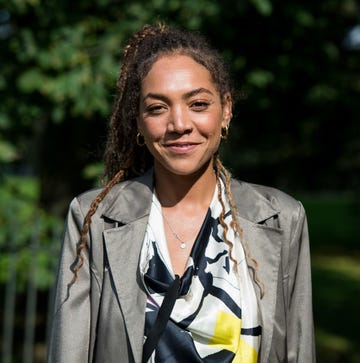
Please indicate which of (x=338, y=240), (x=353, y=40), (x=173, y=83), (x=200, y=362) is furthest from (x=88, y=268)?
(x=338, y=240)

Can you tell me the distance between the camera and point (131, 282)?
2152 mm

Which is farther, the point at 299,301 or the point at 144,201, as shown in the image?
the point at 144,201

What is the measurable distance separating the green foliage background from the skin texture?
108cm

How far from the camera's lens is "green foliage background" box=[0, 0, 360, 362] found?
15.5ft

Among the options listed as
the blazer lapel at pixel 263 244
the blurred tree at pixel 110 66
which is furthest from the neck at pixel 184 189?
the blurred tree at pixel 110 66

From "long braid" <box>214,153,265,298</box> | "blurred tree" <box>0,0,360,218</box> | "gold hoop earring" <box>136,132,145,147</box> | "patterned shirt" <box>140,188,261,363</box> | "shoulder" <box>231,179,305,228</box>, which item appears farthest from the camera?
"blurred tree" <box>0,0,360,218</box>

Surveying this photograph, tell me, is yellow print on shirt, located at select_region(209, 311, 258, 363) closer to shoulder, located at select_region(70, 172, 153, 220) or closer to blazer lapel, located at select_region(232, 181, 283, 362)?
blazer lapel, located at select_region(232, 181, 283, 362)

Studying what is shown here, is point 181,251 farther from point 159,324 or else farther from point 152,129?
point 152,129

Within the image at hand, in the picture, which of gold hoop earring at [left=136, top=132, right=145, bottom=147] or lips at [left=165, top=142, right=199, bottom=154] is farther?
gold hoop earring at [left=136, top=132, right=145, bottom=147]

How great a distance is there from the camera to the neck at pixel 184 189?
2379mm

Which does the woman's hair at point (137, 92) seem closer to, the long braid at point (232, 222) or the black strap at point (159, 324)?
the long braid at point (232, 222)

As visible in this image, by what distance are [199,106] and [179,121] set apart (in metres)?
0.10

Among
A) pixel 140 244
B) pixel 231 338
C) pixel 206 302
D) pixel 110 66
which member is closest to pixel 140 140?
pixel 140 244

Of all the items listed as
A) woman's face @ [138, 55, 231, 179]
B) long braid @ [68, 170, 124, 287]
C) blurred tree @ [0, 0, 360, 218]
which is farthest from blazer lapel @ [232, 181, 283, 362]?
blurred tree @ [0, 0, 360, 218]
